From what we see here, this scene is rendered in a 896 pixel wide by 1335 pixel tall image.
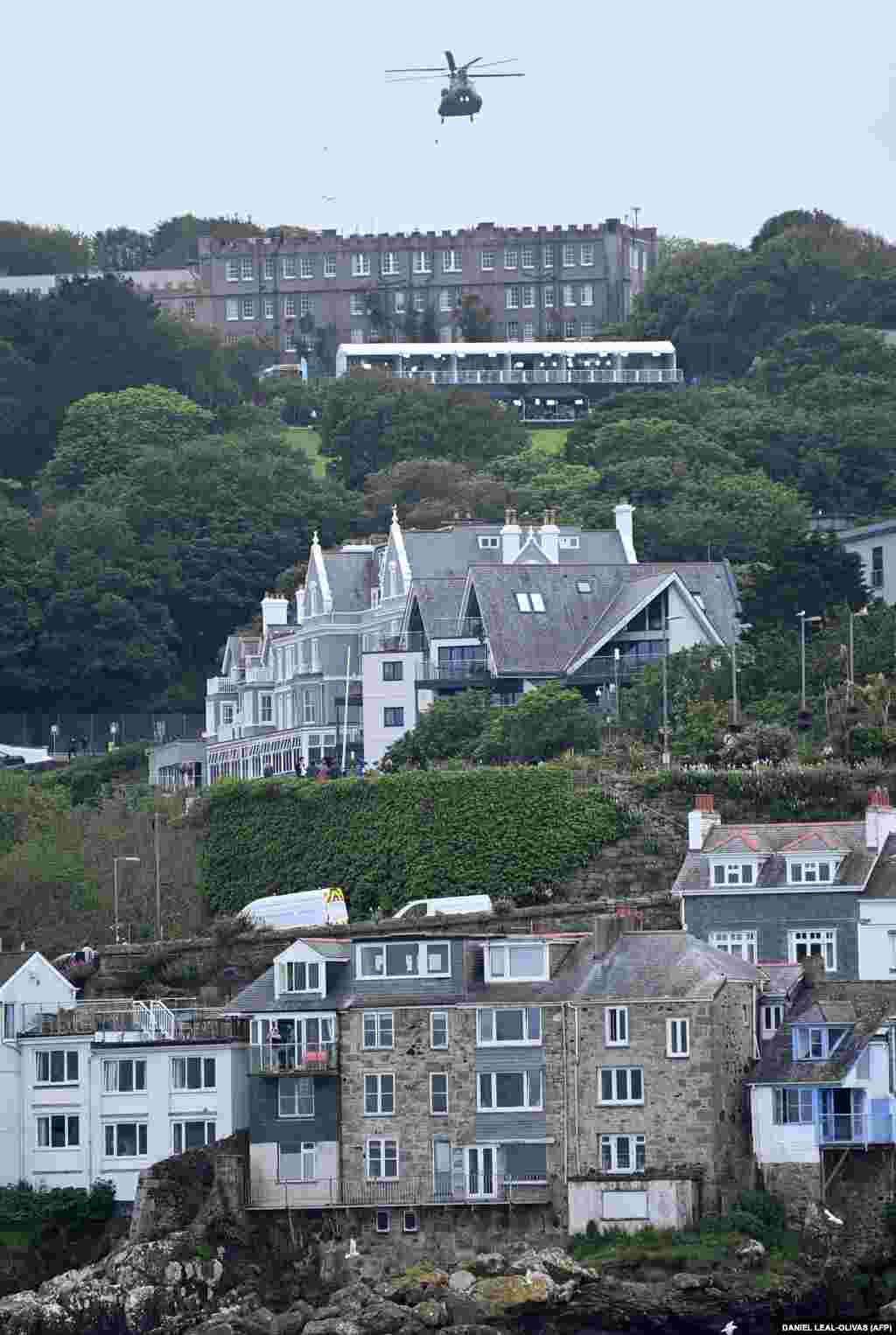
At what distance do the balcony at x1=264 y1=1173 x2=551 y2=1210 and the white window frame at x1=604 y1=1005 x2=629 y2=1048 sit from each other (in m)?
2.50

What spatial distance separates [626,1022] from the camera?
62438 millimetres

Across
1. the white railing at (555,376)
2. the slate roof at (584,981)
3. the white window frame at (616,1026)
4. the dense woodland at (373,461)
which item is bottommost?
the white window frame at (616,1026)

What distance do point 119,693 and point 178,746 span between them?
10862 mm

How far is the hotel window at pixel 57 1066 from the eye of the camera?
66375 millimetres

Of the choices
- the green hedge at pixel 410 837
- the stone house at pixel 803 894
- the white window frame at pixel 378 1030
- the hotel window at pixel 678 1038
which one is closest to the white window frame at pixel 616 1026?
the hotel window at pixel 678 1038

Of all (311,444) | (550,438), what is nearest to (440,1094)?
(550,438)

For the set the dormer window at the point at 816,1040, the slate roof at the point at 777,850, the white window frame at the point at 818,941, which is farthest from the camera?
the slate roof at the point at 777,850

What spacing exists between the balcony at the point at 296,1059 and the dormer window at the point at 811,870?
935 centimetres

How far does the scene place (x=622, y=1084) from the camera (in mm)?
62375

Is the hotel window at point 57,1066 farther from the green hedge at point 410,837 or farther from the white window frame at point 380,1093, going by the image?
the green hedge at point 410,837

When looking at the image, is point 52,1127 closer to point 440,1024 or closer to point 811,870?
point 440,1024

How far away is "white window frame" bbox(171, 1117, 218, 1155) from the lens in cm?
6506

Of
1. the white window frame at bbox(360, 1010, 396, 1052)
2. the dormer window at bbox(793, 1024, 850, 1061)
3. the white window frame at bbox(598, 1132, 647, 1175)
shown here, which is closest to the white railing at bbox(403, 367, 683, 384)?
the white window frame at bbox(360, 1010, 396, 1052)

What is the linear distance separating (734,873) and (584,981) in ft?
21.7
